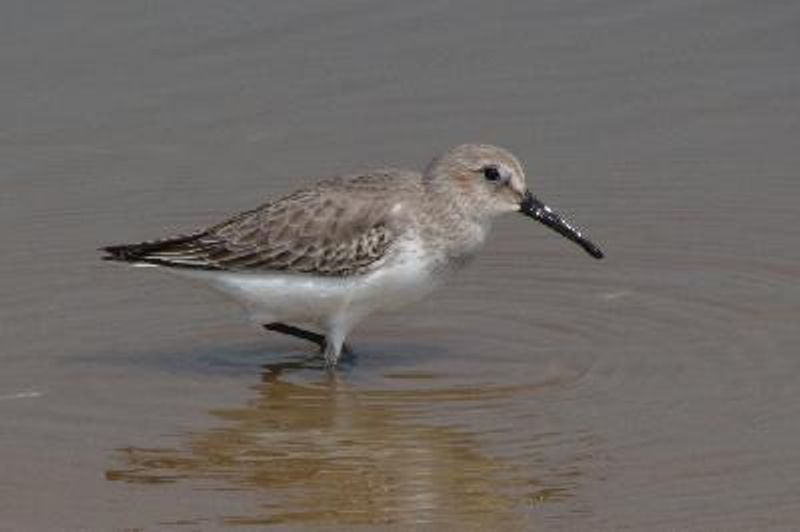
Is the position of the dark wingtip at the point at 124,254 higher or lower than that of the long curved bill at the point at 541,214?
lower

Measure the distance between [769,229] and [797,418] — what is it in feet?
9.22

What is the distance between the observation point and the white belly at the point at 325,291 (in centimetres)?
1047

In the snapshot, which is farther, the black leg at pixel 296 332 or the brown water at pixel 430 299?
the black leg at pixel 296 332

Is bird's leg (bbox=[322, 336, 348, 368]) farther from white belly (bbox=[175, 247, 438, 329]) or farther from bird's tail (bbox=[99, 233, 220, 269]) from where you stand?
bird's tail (bbox=[99, 233, 220, 269])

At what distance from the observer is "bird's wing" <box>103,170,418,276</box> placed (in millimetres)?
10555

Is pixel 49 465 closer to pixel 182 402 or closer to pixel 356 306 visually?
pixel 182 402

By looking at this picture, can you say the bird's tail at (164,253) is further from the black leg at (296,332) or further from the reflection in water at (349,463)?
the reflection in water at (349,463)

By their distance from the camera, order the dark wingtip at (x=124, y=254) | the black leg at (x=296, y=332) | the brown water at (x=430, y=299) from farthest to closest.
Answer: the black leg at (x=296, y=332) → the dark wingtip at (x=124, y=254) → the brown water at (x=430, y=299)

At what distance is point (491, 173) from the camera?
10766 millimetres

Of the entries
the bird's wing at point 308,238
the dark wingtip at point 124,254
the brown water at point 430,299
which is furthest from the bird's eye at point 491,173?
the dark wingtip at point 124,254

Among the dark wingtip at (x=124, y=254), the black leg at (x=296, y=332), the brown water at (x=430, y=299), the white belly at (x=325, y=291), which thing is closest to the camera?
the brown water at (x=430, y=299)

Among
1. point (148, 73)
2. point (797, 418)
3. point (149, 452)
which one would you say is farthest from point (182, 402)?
point (148, 73)

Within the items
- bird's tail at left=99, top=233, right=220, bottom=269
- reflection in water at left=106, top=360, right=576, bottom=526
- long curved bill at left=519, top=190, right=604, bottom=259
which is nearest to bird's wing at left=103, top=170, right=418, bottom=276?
bird's tail at left=99, top=233, right=220, bottom=269

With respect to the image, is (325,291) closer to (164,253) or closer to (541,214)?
(164,253)
